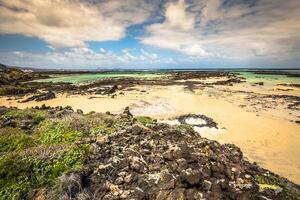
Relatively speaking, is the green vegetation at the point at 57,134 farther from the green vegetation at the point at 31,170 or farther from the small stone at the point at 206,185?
the small stone at the point at 206,185

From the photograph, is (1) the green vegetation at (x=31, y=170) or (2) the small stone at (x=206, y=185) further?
(2) the small stone at (x=206, y=185)

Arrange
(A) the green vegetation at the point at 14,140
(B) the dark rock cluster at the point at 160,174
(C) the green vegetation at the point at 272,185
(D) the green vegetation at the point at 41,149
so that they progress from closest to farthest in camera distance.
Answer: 1. (B) the dark rock cluster at the point at 160,174
2. (D) the green vegetation at the point at 41,149
3. (C) the green vegetation at the point at 272,185
4. (A) the green vegetation at the point at 14,140

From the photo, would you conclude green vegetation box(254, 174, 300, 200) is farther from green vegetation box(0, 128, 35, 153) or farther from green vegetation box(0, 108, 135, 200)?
green vegetation box(0, 128, 35, 153)

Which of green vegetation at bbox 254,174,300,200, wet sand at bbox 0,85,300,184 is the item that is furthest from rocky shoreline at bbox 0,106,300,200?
wet sand at bbox 0,85,300,184

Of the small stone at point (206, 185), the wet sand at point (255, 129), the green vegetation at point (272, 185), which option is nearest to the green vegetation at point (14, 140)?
the small stone at point (206, 185)

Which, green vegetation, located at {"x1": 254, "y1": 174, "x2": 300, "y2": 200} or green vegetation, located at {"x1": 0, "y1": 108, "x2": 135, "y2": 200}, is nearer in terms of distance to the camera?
green vegetation, located at {"x1": 0, "y1": 108, "x2": 135, "y2": 200}

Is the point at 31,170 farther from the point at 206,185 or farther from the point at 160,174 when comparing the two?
the point at 206,185

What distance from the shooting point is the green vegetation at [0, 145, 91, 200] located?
5.52m

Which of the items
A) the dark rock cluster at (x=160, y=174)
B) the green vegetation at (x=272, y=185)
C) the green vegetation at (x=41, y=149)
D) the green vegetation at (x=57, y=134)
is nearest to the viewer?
the dark rock cluster at (x=160, y=174)

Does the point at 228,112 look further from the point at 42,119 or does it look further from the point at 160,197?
the point at 160,197

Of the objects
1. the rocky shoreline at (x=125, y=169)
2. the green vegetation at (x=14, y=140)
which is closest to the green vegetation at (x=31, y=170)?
the rocky shoreline at (x=125, y=169)

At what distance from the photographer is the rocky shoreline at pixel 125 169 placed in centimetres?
551

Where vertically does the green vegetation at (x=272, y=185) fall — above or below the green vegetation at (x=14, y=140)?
below

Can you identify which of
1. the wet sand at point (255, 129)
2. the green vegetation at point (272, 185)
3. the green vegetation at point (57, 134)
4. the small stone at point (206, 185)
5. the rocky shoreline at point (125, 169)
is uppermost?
the green vegetation at point (57, 134)
